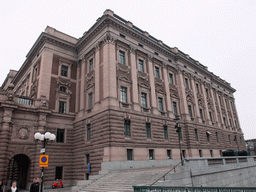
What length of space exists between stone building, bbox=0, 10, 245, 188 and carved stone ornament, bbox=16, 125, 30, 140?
11 cm

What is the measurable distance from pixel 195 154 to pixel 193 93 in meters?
12.3

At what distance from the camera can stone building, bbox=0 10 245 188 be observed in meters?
24.6

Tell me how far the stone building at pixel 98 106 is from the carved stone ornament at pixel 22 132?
108 millimetres

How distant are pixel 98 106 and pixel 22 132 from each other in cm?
980

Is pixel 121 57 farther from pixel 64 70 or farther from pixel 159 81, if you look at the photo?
pixel 64 70

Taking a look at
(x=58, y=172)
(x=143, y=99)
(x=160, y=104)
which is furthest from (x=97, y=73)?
(x=58, y=172)

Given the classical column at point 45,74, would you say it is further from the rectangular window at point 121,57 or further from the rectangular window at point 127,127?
the rectangular window at point 127,127

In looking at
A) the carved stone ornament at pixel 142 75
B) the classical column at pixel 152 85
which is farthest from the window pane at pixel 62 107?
the classical column at pixel 152 85

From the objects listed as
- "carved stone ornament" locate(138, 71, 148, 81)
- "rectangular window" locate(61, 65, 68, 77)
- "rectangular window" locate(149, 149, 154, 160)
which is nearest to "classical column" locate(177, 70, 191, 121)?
"carved stone ornament" locate(138, 71, 148, 81)

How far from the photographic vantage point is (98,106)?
26422mm

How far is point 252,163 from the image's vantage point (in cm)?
2870

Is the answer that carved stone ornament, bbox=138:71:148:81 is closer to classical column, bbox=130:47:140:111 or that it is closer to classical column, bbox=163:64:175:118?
classical column, bbox=130:47:140:111

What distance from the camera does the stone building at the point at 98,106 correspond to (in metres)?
24.6

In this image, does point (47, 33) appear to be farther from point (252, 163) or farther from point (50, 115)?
point (252, 163)
